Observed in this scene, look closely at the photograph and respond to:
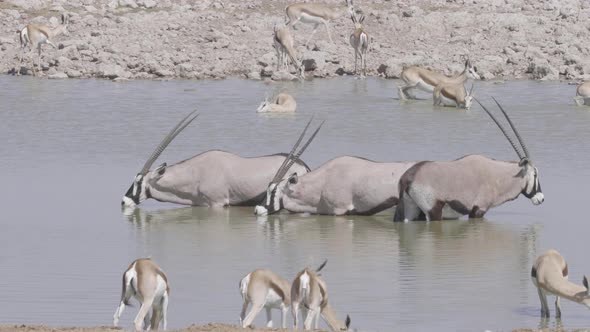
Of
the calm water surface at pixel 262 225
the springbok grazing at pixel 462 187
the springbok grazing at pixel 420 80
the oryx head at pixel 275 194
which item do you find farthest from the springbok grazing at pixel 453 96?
the oryx head at pixel 275 194

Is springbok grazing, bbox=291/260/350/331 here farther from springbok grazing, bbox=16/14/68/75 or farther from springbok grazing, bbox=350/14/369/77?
springbok grazing, bbox=16/14/68/75

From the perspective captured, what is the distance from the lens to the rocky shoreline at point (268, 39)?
86.4ft

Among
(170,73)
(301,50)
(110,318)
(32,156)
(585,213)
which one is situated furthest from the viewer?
(301,50)

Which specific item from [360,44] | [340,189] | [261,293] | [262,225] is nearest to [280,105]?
[360,44]

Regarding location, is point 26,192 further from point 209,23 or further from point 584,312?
point 209,23

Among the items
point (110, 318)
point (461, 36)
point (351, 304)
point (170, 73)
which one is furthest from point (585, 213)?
point (461, 36)

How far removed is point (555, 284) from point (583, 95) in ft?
44.1

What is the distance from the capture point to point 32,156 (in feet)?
56.0

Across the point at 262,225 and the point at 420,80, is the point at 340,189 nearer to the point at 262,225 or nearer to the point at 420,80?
the point at 262,225

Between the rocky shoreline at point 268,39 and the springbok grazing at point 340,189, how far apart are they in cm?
1182

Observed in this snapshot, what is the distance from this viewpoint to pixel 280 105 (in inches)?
830

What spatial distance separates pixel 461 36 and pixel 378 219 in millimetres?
15527

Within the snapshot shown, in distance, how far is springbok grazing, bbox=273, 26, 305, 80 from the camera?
2523cm

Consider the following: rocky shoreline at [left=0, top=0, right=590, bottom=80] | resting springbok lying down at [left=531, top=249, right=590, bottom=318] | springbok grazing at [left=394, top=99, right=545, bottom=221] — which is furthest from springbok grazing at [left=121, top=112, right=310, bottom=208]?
rocky shoreline at [left=0, top=0, right=590, bottom=80]
